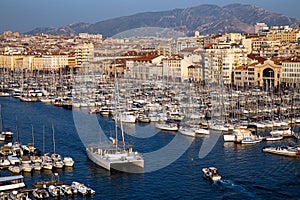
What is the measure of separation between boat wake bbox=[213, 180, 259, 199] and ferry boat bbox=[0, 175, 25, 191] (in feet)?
11.8

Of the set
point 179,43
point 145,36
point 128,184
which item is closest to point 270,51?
point 179,43

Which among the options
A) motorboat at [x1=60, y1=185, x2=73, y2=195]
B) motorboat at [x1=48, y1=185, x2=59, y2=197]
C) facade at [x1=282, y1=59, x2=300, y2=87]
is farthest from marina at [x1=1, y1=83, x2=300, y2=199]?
facade at [x1=282, y1=59, x2=300, y2=87]

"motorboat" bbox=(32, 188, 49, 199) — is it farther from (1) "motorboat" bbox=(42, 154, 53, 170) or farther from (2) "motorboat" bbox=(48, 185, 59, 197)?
(1) "motorboat" bbox=(42, 154, 53, 170)

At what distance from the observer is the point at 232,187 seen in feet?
31.4

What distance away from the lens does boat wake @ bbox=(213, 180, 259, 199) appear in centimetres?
915

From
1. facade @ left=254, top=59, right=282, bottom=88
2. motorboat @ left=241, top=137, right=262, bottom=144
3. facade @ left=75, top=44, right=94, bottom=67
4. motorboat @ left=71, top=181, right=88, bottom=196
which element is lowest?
motorboat @ left=71, top=181, right=88, bottom=196

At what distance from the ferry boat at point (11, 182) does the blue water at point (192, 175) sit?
8.4 inches

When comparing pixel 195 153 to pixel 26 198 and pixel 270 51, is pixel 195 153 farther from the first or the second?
pixel 270 51

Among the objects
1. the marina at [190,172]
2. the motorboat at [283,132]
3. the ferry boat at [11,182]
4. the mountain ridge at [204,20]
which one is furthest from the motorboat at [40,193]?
the mountain ridge at [204,20]

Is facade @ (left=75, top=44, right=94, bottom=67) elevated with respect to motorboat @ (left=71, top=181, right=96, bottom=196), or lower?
elevated

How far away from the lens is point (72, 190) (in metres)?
9.38

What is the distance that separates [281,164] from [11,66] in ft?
126

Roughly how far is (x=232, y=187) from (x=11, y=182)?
405 centimetres

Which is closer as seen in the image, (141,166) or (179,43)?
(141,166)
